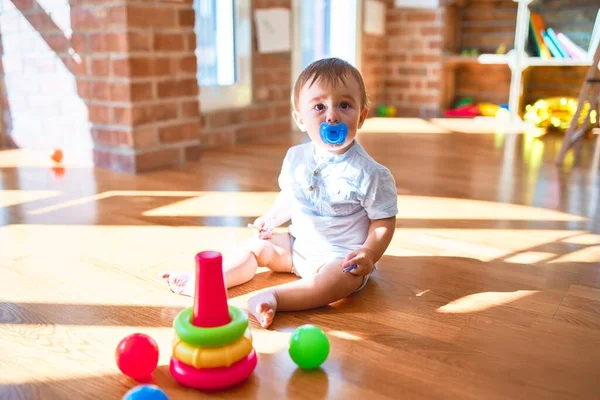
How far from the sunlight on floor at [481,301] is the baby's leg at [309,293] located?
0.18 meters

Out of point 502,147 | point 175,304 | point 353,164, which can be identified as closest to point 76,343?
point 175,304

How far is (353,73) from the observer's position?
1060 millimetres

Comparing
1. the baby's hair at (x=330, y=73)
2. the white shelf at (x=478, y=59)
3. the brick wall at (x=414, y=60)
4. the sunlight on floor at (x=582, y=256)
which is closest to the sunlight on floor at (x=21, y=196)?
the baby's hair at (x=330, y=73)

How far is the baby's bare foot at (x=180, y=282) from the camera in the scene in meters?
1.09

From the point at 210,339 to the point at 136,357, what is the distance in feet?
0.37

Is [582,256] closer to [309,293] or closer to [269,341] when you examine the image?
[309,293]

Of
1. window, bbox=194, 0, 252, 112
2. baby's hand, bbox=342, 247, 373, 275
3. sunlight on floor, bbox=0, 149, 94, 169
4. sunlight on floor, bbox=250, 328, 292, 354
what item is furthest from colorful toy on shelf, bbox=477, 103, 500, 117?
sunlight on floor, bbox=250, 328, 292, 354

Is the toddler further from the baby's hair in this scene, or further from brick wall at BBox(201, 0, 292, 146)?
brick wall at BBox(201, 0, 292, 146)

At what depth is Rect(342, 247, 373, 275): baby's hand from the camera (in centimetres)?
99

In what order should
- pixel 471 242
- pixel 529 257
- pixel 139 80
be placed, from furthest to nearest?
pixel 139 80
pixel 471 242
pixel 529 257

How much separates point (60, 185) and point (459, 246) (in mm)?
1340

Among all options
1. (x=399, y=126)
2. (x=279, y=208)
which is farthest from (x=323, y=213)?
(x=399, y=126)

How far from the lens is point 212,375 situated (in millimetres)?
772

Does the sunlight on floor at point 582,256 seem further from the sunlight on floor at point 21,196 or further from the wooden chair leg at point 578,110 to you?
the sunlight on floor at point 21,196
